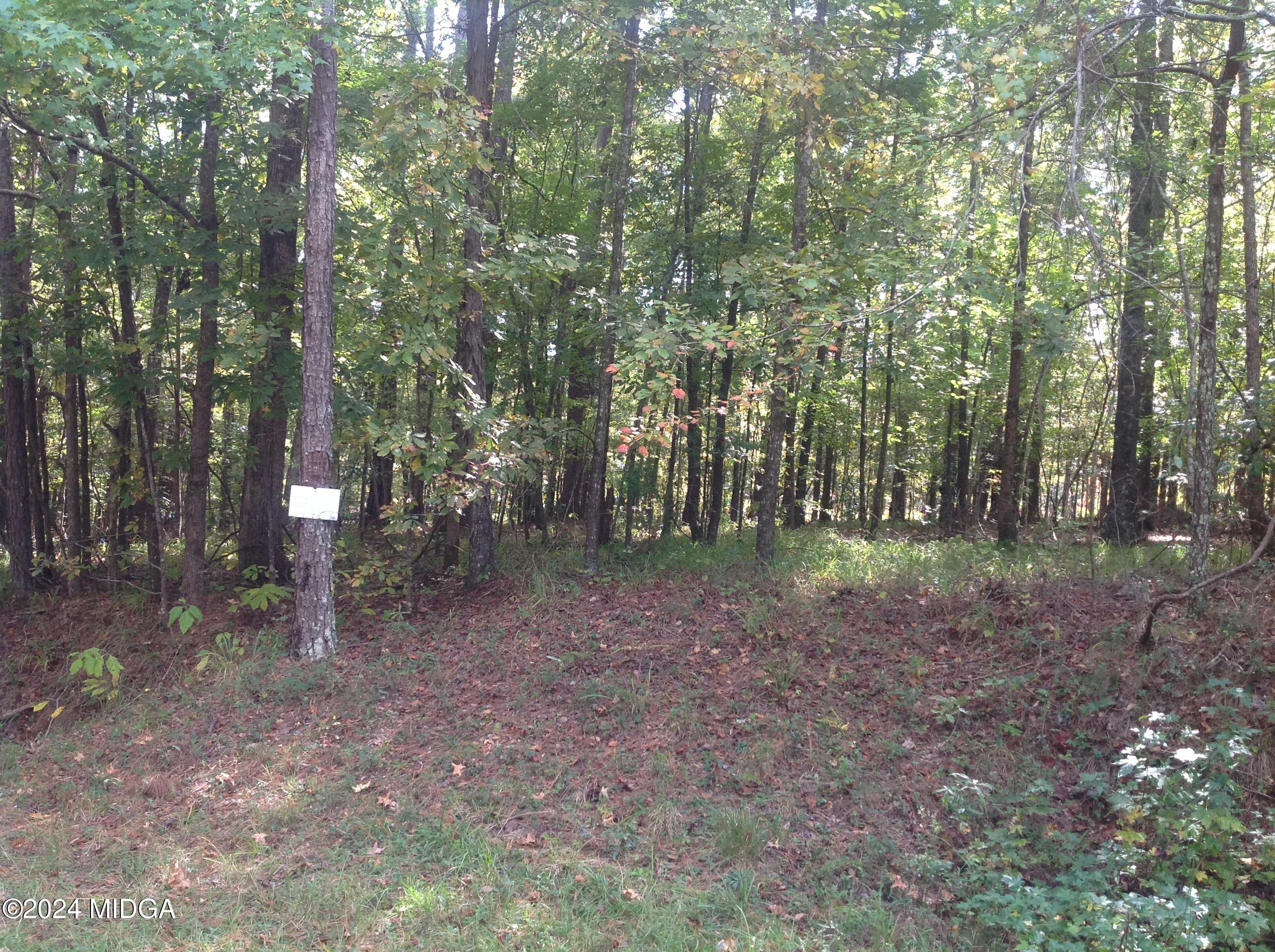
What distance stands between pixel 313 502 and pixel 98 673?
2398 mm

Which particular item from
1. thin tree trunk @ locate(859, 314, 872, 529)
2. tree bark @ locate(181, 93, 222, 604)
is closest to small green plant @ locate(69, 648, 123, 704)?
tree bark @ locate(181, 93, 222, 604)

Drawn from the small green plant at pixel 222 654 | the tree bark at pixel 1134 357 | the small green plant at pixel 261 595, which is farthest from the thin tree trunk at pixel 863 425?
the small green plant at pixel 222 654

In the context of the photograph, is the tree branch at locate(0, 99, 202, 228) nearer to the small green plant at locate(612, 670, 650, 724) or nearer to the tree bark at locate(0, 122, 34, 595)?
the tree bark at locate(0, 122, 34, 595)

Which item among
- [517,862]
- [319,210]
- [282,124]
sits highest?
[282,124]

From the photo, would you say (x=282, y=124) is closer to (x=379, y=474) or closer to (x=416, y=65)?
(x=416, y=65)

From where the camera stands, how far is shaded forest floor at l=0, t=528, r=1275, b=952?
4.30 meters

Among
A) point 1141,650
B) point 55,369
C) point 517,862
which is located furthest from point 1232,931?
point 55,369

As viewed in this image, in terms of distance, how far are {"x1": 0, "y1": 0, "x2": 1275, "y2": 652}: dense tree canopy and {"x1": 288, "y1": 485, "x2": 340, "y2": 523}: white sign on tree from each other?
0.44 meters

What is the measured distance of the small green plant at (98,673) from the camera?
23.7ft

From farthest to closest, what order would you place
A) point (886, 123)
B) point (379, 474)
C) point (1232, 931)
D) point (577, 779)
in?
point (379, 474), point (886, 123), point (577, 779), point (1232, 931)

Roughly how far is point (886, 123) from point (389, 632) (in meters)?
7.16

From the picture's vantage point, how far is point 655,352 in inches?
266

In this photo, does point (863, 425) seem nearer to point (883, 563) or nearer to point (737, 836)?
point (883, 563)

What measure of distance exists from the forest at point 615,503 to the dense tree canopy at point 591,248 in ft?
0.30
